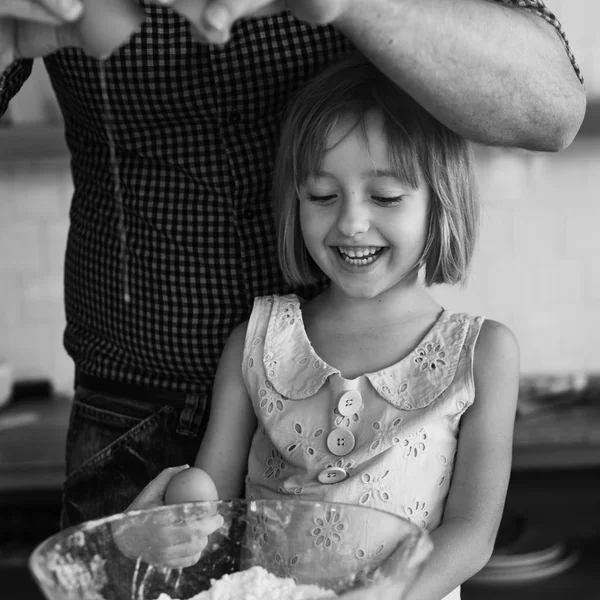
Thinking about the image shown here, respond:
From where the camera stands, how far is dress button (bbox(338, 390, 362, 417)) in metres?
1.25

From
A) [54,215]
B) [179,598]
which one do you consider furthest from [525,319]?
[179,598]

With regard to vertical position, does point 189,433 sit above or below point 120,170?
below

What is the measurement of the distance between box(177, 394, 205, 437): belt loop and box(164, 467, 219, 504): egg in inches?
12.6

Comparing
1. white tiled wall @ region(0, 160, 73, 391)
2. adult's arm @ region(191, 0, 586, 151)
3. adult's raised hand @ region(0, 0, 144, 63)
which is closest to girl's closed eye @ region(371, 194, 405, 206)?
adult's arm @ region(191, 0, 586, 151)

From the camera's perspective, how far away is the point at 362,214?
47.6 inches

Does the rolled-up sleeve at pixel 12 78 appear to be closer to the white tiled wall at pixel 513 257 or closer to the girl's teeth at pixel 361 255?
the girl's teeth at pixel 361 255

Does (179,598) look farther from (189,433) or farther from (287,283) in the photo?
(287,283)

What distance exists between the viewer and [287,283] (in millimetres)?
1411

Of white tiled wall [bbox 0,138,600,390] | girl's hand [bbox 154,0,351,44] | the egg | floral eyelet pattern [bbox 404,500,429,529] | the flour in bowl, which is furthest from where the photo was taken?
white tiled wall [bbox 0,138,600,390]

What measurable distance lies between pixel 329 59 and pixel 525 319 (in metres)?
1.87

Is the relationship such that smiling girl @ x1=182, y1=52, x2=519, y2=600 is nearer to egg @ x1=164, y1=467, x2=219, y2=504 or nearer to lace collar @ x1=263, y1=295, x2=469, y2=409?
lace collar @ x1=263, y1=295, x2=469, y2=409

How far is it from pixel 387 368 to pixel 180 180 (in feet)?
1.22

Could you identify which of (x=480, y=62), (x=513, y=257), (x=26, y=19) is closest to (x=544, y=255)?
(x=513, y=257)

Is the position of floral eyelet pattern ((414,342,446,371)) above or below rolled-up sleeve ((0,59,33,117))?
below
